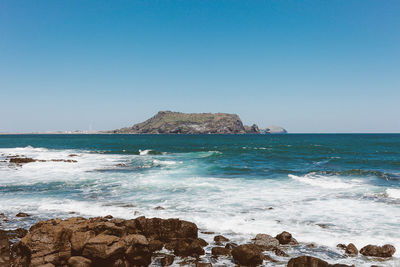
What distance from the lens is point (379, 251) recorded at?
10453mm

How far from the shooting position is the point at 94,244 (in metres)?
9.23

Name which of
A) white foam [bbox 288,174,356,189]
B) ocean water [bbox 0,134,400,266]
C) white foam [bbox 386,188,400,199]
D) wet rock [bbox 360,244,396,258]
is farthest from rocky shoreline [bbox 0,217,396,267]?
Answer: white foam [bbox 288,174,356,189]

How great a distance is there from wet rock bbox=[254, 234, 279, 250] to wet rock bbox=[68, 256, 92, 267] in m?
6.26

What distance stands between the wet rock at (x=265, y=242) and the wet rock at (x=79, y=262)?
247 inches

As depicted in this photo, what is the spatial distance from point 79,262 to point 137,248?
6.02ft

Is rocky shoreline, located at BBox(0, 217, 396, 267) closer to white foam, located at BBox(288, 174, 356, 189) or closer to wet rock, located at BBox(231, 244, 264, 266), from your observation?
wet rock, located at BBox(231, 244, 264, 266)

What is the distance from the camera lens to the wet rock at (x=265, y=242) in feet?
36.4

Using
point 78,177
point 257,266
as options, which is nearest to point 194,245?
point 257,266

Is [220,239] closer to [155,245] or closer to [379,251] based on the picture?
[155,245]

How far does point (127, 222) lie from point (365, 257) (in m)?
9.40

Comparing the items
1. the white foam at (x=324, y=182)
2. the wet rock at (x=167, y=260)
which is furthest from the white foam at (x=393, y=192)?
the wet rock at (x=167, y=260)

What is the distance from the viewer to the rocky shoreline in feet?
30.2

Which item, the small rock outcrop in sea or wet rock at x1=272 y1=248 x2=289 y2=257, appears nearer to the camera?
the small rock outcrop in sea

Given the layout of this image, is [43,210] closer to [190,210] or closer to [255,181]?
[190,210]
